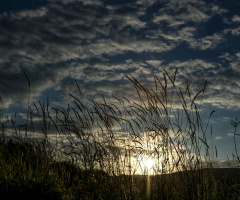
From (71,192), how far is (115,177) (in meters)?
0.73

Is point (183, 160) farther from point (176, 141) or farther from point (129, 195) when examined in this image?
point (129, 195)

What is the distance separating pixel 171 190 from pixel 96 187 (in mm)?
1169

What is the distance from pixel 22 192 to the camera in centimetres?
367

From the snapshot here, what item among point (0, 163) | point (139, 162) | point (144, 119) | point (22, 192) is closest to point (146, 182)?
point (139, 162)

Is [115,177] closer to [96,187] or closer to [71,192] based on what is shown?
[96,187]

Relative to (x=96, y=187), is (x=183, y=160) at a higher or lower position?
higher

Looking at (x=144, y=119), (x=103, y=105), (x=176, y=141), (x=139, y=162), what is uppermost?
(x=103, y=105)

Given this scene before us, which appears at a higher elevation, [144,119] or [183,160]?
[144,119]

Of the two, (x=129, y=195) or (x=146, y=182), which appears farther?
(x=146, y=182)

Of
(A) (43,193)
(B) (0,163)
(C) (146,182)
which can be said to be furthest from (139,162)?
(B) (0,163)

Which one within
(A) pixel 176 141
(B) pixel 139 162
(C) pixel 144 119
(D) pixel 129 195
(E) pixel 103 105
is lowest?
(D) pixel 129 195

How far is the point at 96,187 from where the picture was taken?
3984mm

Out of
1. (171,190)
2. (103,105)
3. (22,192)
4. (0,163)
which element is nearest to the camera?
(171,190)

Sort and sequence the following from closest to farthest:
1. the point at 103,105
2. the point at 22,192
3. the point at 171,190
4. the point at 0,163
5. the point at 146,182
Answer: the point at 171,190, the point at 22,192, the point at 146,182, the point at 103,105, the point at 0,163
